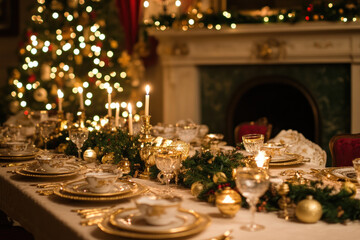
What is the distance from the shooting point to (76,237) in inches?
58.1

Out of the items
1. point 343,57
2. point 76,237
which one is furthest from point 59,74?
point 76,237

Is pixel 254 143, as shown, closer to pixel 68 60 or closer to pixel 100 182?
pixel 100 182

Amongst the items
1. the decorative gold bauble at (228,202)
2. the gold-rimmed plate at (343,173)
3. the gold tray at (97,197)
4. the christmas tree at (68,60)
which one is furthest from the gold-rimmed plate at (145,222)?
the christmas tree at (68,60)

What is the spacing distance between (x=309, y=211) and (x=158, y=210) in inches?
17.4

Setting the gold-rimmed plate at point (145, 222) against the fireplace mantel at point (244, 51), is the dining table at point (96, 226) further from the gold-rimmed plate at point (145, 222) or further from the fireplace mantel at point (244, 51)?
the fireplace mantel at point (244, 51)

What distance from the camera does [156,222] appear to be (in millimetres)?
1399

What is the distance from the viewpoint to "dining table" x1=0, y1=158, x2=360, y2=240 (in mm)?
1416

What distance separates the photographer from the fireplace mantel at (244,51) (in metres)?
5.13

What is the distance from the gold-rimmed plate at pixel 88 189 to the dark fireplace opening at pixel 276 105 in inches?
151

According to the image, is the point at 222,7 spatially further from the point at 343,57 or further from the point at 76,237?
the point at 76,237

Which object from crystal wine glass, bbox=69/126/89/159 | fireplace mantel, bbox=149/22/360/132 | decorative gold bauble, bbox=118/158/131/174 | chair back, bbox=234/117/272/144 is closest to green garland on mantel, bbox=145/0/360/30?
fireplace mantel, bbox=149/22/360/132

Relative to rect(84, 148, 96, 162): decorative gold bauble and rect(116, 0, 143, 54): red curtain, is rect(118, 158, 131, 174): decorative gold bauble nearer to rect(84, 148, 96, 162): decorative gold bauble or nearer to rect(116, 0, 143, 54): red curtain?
rect(84, 148, 96, 162): decorative gold bauble

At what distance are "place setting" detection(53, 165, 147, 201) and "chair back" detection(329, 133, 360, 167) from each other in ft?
4.35

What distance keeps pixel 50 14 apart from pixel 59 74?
712 mm
